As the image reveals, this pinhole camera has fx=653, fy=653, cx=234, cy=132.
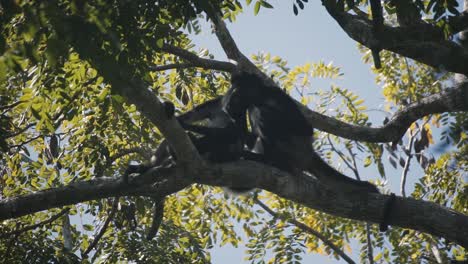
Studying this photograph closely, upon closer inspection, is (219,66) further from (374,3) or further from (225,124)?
(374,3)

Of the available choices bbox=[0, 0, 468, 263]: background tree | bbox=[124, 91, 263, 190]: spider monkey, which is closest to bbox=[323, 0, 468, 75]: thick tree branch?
bbox=[0, 0, 468, 263]: background tree

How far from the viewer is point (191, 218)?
28.1ft

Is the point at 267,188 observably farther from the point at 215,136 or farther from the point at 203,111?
the point at 203,111

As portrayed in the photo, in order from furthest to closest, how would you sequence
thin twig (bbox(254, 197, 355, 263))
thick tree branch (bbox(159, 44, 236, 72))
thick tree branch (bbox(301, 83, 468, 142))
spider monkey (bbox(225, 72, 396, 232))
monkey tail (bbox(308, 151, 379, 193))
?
thin twig (bbox(254, 197, 355, 263))
thick tree branch (bbox(159, 44, 236, 72))
spider monkey (bbox(225, 72, 396, 232))
thick tree branch (bbox(301, 83, 468, 142))
monkey tail (bbox(308, 151, 379, 193))

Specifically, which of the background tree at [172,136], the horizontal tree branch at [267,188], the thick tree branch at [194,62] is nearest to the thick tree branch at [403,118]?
the background tree at [172,136]

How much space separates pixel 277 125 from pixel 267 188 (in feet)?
5.42

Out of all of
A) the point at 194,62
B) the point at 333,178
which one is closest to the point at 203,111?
the point at 194,62

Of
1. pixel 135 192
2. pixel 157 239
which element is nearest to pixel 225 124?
pixel 157 239

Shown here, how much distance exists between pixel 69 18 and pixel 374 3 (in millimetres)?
2899

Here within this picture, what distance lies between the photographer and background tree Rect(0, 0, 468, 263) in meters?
4.75

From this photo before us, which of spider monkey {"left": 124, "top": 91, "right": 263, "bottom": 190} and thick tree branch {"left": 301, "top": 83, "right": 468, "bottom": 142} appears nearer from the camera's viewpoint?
spider monkey {"left": 124, "top": 91, "right": 263, "bottom": 190}

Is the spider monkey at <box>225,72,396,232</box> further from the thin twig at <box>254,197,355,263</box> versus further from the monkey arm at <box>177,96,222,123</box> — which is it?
the thin twig at <box>254,197,355,263</box>

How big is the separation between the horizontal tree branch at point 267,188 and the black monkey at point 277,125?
873 mm

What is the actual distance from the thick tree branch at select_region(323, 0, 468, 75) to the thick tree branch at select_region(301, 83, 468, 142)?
36 centimetres
